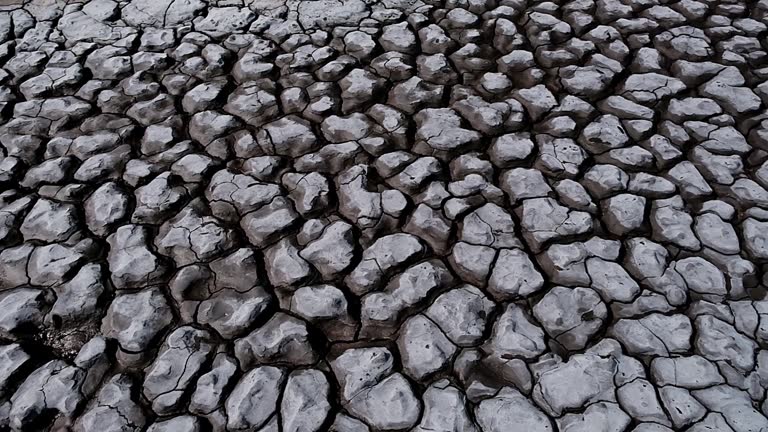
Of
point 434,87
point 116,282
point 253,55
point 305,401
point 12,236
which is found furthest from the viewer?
point 253,55

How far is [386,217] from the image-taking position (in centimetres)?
171

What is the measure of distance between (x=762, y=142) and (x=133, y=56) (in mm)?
2000

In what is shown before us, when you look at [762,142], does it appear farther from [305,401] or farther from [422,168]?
[305,401]

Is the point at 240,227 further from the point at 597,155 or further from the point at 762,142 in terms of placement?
the point at 762,142

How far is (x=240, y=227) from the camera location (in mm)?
1701

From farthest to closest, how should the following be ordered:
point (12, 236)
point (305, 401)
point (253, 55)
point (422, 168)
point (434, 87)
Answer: point (253, 55) < point (434, 87) < point (422, 168) < point (12, 236) < point (305, 401)

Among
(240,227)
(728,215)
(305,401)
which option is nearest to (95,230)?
(240,227)

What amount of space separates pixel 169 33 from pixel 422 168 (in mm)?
1142

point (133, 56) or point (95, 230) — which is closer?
point (95, 230)

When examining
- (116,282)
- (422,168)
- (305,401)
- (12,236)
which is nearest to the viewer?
(305,401)

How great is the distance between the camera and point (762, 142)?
191 centimetres

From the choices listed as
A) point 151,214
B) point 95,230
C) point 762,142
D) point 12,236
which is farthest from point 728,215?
point 12,236

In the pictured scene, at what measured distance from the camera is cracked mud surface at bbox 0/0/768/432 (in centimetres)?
136

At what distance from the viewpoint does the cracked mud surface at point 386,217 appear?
1364 mm
